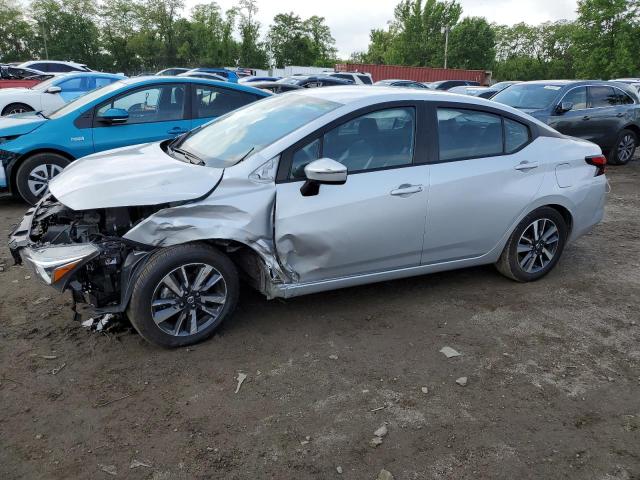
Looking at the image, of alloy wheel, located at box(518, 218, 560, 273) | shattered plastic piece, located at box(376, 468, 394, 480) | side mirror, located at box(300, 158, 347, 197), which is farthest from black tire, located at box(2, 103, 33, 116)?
shattered plastic piece, located at box(376, 468, 394, 480)

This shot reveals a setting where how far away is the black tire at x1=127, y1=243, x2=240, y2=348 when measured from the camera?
327cm

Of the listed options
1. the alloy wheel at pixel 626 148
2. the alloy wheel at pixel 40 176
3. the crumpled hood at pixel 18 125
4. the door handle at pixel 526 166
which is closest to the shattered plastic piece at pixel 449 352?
the door handle at pixel 526 166

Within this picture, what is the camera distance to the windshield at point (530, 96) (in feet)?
32.9

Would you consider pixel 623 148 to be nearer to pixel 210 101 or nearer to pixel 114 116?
pixel 210 101

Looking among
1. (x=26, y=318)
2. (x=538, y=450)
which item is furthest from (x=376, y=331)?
(x=26, y=318)

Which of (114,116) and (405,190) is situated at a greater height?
(114,116)

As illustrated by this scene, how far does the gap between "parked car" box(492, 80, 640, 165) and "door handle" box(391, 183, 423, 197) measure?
7.08 meters

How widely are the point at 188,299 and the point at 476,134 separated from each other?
8.39 ft

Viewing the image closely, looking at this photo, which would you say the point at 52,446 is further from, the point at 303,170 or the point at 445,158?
the point at 445,158

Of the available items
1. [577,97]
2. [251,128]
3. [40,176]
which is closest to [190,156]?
[251,128]

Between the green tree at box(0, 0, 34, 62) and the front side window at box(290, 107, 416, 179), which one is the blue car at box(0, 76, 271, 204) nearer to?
the front side window at box(290, 107, 416, 179)

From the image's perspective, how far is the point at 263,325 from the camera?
3.88 meters

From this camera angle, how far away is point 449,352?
3.62 meters

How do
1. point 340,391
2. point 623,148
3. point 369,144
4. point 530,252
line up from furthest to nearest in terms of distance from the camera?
point 623,148, point 530,252, point 369,144, point 340,391
